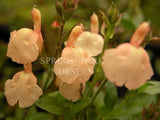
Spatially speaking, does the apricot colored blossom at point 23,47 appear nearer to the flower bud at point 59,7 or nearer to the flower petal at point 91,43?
the flower bud at point 59,7

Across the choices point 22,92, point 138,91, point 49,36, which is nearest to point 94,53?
point 138,91

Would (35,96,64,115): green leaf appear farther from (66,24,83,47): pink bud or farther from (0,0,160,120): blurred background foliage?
(0,0,160,120): blurred background foliage

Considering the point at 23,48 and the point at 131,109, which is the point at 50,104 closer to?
the point at 23,48

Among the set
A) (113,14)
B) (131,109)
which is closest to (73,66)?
(113,14)

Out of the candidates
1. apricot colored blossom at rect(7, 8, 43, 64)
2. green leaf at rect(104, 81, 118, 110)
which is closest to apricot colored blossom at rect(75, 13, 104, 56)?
green leaf at rect(104, 81, 118, 110)

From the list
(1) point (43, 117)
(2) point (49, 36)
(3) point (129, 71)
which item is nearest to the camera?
(3) point (129, 71)

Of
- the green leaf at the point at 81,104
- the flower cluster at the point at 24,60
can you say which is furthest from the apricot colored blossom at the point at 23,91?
the green leaf at the point at 81,104

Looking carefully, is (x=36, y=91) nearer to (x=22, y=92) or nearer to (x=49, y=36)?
(x=22, y=92)
